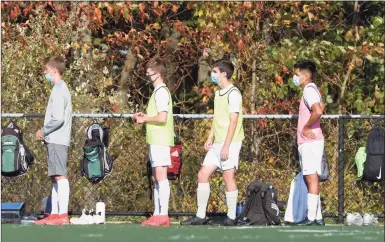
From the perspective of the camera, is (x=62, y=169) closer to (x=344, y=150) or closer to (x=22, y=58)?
(x=344, y=150)

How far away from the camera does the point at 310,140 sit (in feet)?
47.3

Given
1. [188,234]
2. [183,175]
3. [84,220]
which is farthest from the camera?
[183,175]

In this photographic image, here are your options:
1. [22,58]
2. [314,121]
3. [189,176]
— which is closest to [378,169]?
[314,121]

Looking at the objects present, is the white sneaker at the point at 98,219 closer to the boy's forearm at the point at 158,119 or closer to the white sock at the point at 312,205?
the boy's forearm at the point at 158,119

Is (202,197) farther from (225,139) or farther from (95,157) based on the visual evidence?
(95,157)

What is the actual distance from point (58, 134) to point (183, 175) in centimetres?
257

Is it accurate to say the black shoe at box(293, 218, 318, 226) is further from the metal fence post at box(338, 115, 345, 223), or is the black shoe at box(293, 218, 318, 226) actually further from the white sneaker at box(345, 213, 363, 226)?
the metal fence post at box(338, 115, 345, 223)

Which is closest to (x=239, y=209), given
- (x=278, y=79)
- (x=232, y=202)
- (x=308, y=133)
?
(x=232, y=202)

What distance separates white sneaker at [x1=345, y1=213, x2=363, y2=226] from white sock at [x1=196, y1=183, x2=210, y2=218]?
1631mm

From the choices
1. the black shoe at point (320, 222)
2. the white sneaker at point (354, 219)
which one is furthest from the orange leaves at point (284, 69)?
the black shoe at point (320, 222)

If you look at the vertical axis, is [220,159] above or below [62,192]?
above

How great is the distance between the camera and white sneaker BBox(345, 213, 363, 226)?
15.0m

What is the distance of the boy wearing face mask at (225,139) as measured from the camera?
1434cm

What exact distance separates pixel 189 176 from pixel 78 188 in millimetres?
1359
